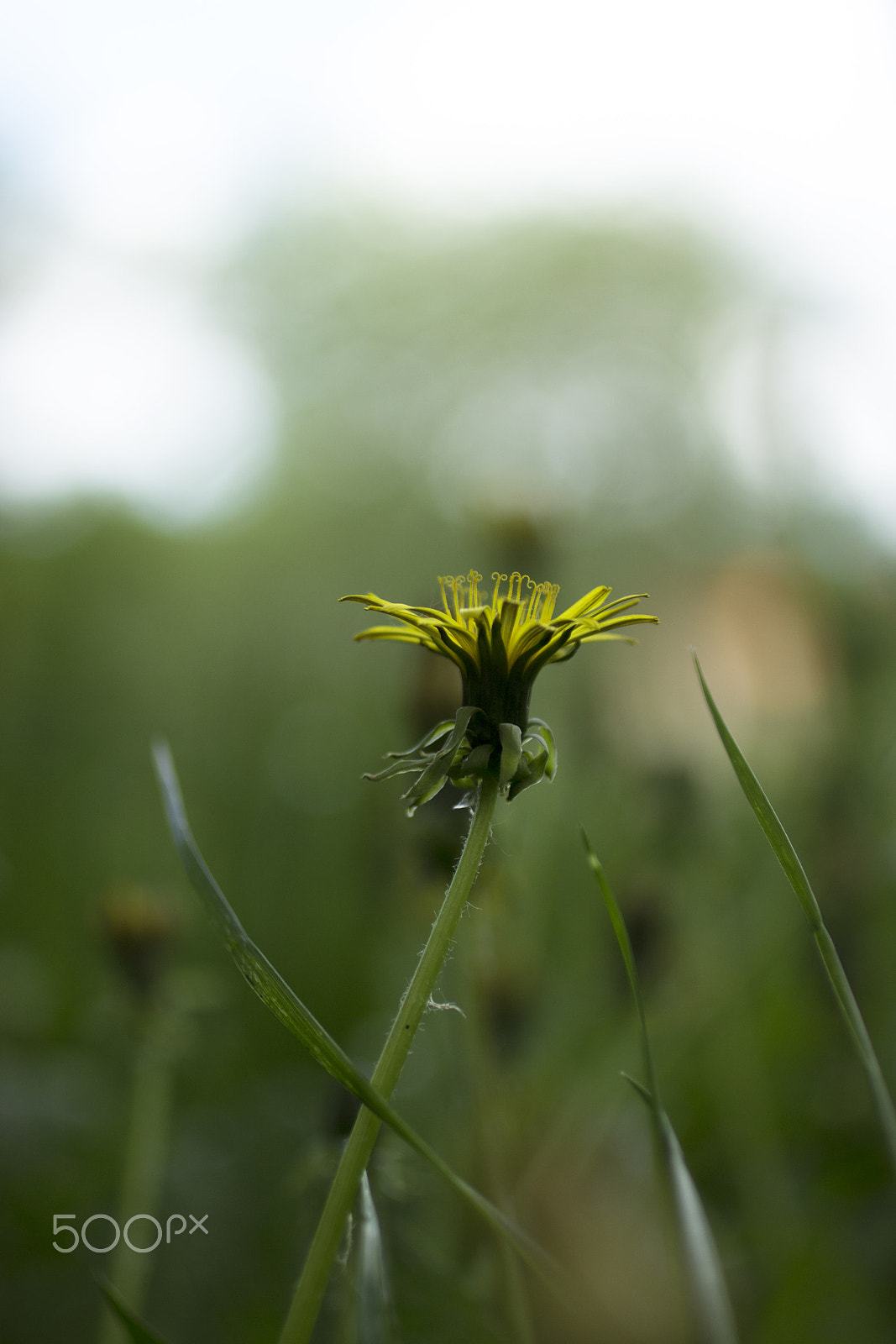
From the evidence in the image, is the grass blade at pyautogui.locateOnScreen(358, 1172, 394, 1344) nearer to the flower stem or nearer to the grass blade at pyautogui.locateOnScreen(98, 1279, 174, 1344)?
the flower stem

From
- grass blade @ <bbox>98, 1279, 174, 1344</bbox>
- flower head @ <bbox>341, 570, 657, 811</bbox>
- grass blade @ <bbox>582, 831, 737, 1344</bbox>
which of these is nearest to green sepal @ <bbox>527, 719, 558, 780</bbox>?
flower head @ <bbox>341, 570, 657, 811</bbox>

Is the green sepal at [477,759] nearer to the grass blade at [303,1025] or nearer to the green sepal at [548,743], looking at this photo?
the green sepal at [548,743]

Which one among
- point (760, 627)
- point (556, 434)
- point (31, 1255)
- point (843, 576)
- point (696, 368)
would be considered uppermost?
point (696, 368)

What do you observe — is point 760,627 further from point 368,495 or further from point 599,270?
point 599,270

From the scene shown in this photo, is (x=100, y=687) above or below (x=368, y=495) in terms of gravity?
below

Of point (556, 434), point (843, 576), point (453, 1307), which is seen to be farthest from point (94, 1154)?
point (556, 434)

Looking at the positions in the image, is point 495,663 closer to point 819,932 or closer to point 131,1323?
point 819,932
